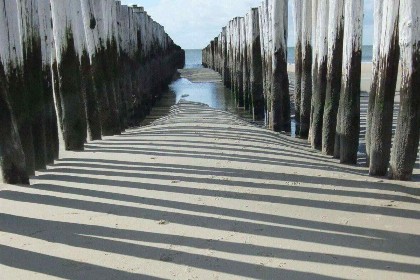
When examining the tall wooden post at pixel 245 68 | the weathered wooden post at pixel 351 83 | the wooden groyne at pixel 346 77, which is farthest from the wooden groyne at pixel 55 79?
the tall wooden post at pixel 245 68

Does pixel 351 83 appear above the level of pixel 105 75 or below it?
below

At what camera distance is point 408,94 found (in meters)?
4.66

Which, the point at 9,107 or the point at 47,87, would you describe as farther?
the point at 47,87

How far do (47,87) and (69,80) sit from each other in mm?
780

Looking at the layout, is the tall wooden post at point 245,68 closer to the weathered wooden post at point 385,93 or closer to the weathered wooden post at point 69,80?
the weathered wooden post at point 69,80

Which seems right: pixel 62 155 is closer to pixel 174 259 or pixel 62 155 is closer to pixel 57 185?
pixel 57 185

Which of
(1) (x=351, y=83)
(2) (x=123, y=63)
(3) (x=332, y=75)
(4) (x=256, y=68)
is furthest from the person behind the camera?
(4) (x=256, y=68)

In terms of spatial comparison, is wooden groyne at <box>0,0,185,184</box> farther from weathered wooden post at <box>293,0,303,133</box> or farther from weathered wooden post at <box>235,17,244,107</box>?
weathered wooden post at <box>235,17,244,107</box>

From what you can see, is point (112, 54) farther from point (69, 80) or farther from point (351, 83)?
point (351, 83)

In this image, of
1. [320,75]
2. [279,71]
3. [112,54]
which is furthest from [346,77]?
[112,54]

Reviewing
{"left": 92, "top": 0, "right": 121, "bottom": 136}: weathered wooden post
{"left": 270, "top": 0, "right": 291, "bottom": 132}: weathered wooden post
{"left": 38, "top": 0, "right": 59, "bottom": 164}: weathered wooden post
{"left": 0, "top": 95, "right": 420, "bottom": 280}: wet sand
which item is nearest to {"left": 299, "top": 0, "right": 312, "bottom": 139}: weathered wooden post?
{"left": 270, "top": 0, "right": 291, "bottom": 132}: weathered wooden post

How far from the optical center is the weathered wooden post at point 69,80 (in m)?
6.47

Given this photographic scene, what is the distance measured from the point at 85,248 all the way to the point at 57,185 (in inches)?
63.0

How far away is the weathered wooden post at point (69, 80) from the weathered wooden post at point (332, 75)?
3361mm
